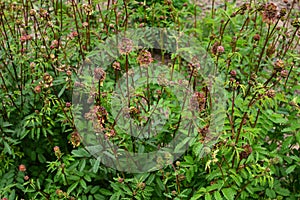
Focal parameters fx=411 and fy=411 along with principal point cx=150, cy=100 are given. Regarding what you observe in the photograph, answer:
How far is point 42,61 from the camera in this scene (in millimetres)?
2662

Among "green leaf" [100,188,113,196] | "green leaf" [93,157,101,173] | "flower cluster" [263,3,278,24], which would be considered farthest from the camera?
"green leaf" [100,188,113,196]

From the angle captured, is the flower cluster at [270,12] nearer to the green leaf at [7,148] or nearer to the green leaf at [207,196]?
the green leaf at [207,196]

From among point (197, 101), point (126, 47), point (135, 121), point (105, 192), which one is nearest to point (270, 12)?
point (197, 101)

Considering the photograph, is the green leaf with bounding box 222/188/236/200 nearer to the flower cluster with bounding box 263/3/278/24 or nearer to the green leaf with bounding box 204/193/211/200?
the green leaf with bounding box 204/193/211/200

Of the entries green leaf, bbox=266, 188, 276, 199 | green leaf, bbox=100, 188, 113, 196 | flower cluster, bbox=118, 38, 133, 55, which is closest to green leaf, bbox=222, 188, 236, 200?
green leaf, bbox=266, 188, 276, 199

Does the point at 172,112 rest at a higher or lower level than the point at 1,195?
higher

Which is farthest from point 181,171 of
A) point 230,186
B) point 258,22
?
point 258,22

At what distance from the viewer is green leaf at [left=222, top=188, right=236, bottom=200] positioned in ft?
7.38

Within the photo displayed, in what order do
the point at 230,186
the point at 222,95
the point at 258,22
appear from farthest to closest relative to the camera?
the point at 258,22, the point at 222,95, the point at 230,186

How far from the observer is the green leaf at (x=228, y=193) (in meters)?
2.25

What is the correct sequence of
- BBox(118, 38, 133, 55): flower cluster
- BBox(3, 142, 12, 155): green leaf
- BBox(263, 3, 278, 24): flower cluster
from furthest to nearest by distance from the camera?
BBox(3, 142, 12, 155): green leaf → BBox(263, 3, 278, 24): flower cluster → BBox(118, 38, 133, 55): flower cluster

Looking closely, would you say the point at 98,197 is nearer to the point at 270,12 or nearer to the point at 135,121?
the point at 135,121

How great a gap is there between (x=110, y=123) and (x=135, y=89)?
0.27 meters

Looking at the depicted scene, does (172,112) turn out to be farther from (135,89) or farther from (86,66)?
(86,66)
